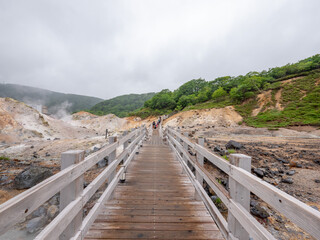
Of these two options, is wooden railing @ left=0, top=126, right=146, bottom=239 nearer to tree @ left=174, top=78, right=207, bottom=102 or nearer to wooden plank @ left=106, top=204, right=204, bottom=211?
wooden plank @ left=106, top=204, right=204, bottom=211

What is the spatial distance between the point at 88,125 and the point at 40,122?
15302 millimetres

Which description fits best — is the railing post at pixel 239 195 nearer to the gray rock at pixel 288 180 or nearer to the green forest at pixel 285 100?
the gray rock at pixel 288 180

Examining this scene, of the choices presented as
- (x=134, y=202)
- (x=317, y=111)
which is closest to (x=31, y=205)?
(x=134, y=202)

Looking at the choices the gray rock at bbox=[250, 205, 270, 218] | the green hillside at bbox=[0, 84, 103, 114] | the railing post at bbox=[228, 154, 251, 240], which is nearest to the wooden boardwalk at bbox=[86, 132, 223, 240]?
the railing post at bbox=[228, 154, 251, 240]

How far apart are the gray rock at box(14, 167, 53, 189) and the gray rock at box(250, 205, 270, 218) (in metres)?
7.42

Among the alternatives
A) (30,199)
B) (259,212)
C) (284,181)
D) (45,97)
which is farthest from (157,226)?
(45,97)

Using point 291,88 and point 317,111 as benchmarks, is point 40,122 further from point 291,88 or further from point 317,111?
point 291,88

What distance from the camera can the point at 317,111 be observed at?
2269 centimetres

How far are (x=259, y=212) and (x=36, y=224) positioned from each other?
5.76 metres

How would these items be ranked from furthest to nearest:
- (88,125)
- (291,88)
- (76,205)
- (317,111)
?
(88,125), (291,88), (317,111), (76,205)

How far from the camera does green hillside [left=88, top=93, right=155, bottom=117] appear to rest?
99.9 meters

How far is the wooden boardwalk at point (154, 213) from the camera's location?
92.0 inches

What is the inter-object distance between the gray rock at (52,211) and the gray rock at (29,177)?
2148 mm

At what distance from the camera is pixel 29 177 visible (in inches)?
235
